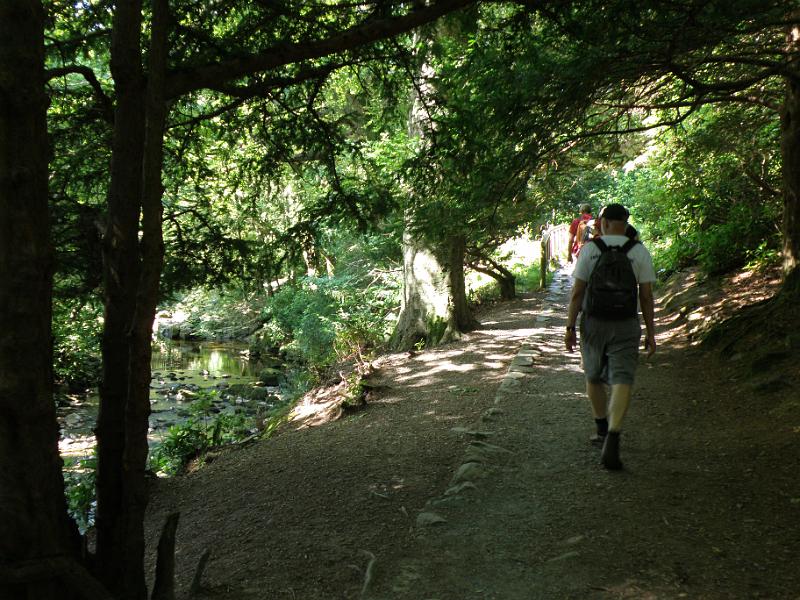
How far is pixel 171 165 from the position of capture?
6504 millimetres

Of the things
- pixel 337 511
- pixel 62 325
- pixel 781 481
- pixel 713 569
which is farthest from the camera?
pixel 62 325

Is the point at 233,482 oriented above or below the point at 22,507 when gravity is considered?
below

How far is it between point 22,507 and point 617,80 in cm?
599

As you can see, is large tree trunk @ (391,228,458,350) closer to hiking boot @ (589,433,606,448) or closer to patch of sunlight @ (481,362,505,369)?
patch of sunlight @ (481,362,505,369)

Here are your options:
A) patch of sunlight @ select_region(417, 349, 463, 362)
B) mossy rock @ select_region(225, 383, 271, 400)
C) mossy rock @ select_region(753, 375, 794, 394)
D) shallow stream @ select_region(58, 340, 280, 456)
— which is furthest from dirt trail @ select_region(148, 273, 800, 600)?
mossy rock @ select_region(225, 383, 271, 400)

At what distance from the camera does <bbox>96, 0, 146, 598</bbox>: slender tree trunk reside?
3.34 m

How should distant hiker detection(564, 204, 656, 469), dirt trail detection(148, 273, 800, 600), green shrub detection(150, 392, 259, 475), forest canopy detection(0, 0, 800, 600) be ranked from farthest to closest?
green shrub detection(150, 392, 259, 475) → distant hiker detection(564, 204, 656, 469) → dirt trail detection(148, 273, 800, 600) → forest canopy detection(0, 0, 800, 600)

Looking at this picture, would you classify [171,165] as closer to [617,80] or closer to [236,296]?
[617,80]

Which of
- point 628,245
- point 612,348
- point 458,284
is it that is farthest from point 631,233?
point 458,284

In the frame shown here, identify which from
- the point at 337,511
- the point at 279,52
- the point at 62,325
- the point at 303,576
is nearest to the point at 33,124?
the point at 279,52

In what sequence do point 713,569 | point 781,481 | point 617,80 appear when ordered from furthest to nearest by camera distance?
point 617,80 < point 781,481 < point 713,569

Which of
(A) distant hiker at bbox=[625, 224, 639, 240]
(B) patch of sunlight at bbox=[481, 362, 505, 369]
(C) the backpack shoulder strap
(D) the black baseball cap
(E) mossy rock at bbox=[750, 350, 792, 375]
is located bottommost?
(E) mossy rock at bbox=[750, 350, 792, 375]

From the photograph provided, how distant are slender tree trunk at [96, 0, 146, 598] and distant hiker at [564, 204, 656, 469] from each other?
10.4ft

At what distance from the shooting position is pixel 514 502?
4.29 m
